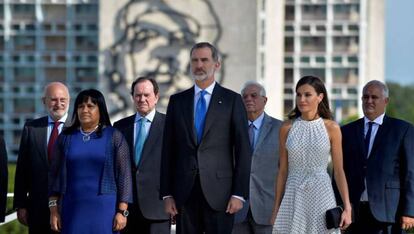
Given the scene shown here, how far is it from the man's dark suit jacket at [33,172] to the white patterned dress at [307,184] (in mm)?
2097

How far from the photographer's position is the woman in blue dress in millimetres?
6730

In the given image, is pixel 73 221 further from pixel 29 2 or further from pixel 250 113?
pixel 29 2

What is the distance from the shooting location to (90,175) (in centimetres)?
673

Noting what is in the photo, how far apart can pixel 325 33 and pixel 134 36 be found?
10.8 meters

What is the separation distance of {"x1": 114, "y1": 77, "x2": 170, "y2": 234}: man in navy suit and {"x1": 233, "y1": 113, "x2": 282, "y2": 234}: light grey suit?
73 centimetres

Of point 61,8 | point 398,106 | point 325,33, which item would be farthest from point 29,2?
point 398,106

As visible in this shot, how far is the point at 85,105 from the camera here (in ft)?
22.2

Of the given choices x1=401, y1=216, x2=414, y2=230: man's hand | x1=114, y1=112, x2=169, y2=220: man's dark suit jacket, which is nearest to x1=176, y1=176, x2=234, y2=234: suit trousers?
x1=114, y1=112, x2=169, y2=220: man's dark suit jacket

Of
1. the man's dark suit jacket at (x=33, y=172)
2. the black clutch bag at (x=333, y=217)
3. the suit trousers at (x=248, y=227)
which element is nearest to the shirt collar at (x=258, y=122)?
the suit trousers at (x=248, y=227)

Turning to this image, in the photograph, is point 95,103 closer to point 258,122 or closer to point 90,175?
point 90,175

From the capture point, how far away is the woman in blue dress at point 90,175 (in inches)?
265

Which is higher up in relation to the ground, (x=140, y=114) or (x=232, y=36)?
(x=232, y=36)

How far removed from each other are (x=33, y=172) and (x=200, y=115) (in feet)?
5.75

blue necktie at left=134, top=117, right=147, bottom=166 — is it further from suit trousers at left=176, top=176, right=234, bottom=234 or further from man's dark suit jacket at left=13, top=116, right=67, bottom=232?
suit trousers at left=176, top=176, right=234, bottom=234
